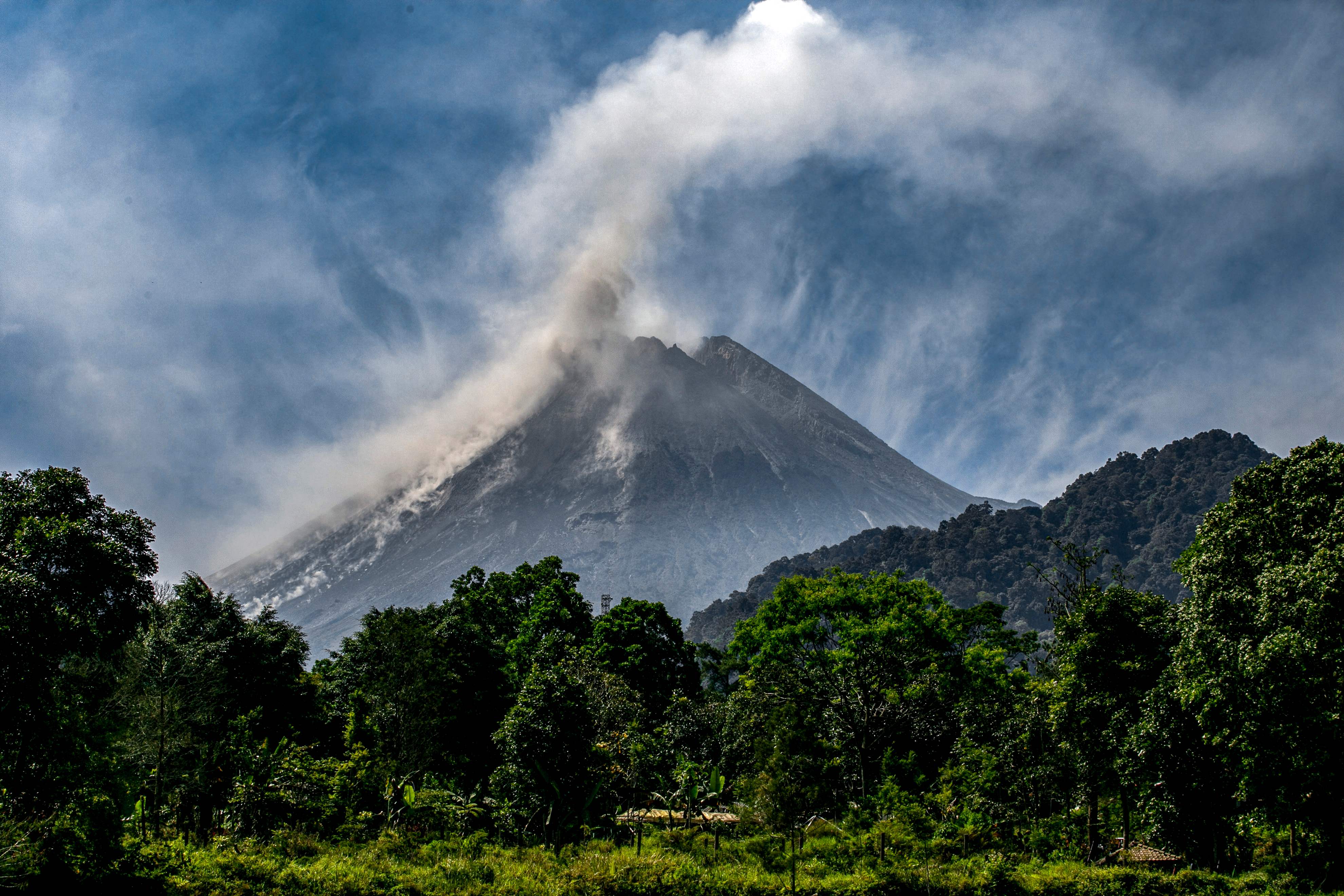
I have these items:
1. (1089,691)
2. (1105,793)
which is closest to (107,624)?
(1089,691)

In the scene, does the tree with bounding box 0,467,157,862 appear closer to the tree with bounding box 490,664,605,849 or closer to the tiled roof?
the tree with bounding box 490,664,605,849

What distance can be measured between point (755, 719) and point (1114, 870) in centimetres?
1134

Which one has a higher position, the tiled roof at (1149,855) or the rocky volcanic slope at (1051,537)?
the rocky volcanic slope at (1051,537)

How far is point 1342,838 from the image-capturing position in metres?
15.0

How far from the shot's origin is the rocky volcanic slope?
165 metres

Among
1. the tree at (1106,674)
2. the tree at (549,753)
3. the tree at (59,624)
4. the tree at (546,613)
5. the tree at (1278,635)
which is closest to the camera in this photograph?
the tree at (59,624)

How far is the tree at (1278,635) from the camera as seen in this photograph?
12.4 m

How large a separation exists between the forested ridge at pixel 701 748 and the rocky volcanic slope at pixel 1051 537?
131455mm

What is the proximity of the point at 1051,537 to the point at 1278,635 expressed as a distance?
6537 inches

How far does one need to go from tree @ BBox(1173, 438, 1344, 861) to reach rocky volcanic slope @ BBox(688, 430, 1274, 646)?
475ft

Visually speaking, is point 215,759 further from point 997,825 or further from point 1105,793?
point 1105,793

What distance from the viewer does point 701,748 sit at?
96.4 feet

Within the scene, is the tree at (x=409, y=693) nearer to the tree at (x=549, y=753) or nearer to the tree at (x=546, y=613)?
the tree at (x=546, y=613)

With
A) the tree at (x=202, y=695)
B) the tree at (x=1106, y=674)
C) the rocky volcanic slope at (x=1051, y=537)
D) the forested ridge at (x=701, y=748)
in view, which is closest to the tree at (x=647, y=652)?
the forested ridge at (x=701, y=748)
